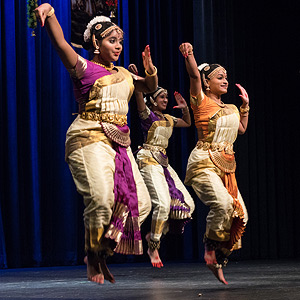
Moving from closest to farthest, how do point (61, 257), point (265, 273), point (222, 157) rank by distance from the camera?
point (222, 157) → point (265, 273) → point (61, 257)

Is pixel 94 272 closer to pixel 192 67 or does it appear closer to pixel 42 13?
pixel 42 13

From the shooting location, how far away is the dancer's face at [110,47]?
3586 mm

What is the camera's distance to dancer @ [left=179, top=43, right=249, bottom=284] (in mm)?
4102

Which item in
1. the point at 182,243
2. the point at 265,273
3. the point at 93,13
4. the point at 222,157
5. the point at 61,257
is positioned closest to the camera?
the point at 222,157

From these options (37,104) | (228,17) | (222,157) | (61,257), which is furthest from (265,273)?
(228,17)

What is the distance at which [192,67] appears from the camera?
13.7 ft

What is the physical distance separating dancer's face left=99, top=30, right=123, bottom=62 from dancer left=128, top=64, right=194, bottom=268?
1910 mm

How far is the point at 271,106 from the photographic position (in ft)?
25.4

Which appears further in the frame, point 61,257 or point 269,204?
point 269,204

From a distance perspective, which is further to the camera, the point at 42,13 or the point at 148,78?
the point at 148,78

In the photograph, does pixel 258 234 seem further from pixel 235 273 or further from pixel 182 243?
pixel 235 273

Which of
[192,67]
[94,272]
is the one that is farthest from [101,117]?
[192,67]

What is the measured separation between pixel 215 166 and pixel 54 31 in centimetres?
158

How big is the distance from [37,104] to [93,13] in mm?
1269
